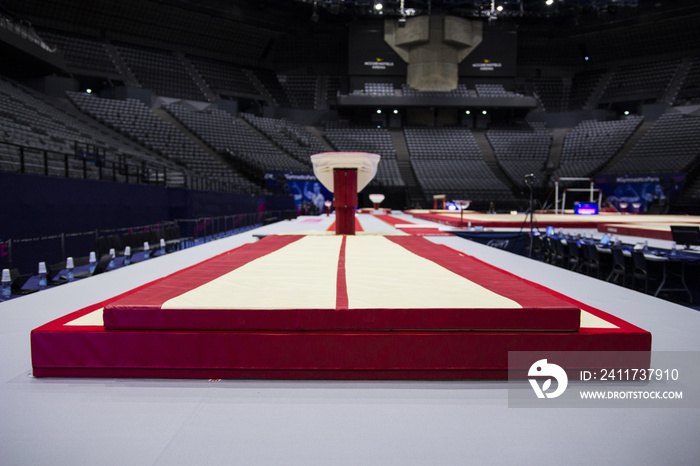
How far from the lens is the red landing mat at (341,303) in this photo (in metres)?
1.92

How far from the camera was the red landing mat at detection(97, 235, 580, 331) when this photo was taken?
192 centimetres

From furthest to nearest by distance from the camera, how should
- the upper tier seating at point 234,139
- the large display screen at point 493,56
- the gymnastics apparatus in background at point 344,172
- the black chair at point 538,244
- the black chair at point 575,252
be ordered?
the large display screen at point 493,56, the upper tier seating at point 234,139, the black chair at point 538,244, the black chair at point 575,252, the gymnastics apparatus in background at point 344,172

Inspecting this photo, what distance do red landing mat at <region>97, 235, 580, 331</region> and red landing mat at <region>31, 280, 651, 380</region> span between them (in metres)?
0.05

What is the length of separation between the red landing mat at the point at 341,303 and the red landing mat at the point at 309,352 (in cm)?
5

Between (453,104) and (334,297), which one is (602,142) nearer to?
(453,104)

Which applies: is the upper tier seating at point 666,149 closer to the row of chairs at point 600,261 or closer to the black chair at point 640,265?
the row of chairs at point 600,261

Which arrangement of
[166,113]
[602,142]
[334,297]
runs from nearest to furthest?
1. [334,297]
2. [166,113]
3. [602,142]

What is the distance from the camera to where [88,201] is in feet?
28.0

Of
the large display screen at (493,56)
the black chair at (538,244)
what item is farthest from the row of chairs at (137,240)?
the large display screen at (493,56)

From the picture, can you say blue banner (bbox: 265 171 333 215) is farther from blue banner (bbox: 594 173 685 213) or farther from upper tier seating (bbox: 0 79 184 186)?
blue banner (bbox: 594 173 685 213)

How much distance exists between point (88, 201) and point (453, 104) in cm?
2603

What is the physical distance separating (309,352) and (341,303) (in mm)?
272

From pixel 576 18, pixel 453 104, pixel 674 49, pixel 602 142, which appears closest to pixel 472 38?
pixel 453 104

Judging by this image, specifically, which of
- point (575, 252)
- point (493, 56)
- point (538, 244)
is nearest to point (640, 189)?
point (493, 56)
